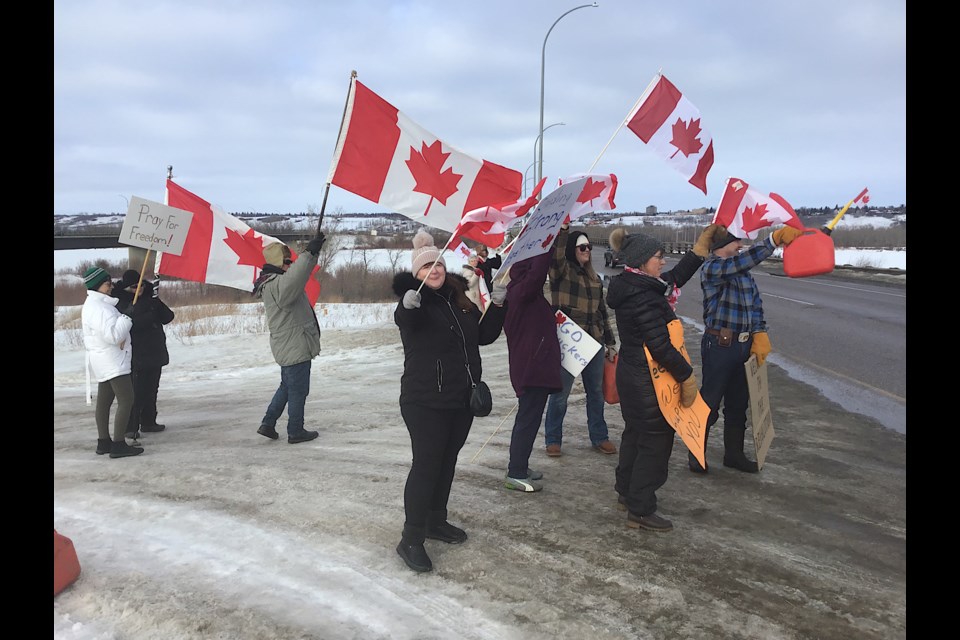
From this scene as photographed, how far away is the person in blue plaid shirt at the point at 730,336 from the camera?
4742mm

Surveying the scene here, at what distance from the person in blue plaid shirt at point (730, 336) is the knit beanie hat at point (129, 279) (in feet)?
17.0

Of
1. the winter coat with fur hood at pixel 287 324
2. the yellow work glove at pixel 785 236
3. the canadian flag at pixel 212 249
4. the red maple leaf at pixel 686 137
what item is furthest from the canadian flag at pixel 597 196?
the canadian flag at pixel 212 249

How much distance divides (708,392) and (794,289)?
730 inches

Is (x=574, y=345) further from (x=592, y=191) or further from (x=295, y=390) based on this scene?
(x=295, y=390)

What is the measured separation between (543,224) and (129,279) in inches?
169

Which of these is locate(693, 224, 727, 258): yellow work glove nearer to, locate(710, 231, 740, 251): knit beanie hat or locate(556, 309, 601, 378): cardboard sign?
locate(710, 231, 740, 251): knit beanie hat

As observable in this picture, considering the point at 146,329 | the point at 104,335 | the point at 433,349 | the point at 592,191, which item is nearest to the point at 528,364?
the point at 433,349

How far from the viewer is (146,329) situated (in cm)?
625

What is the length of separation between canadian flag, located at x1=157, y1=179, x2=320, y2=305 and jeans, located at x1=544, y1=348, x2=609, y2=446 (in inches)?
125

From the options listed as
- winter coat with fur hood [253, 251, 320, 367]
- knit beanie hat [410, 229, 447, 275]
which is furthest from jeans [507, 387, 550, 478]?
winter coat with fur hood [253, 251, 320, 367]

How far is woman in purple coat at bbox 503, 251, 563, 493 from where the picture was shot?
4547 mm

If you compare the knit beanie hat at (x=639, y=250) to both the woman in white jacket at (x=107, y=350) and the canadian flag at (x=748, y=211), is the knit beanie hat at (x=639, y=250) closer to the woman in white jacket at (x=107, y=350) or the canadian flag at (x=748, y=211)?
the canadian flag at (x=748, y=211)

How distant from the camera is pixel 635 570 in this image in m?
3.45
